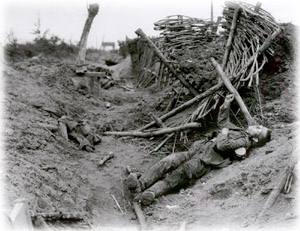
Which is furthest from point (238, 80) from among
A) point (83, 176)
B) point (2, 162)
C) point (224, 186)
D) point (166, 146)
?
point (2, 162)

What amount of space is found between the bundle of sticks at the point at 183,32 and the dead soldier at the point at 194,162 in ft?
11.6

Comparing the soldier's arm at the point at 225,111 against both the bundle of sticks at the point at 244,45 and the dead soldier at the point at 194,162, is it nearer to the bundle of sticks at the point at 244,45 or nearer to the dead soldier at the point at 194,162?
the bundle of sticks at the point at 244,45

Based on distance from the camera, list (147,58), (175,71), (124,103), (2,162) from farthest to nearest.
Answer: (147,58), (124,103), (175,71), (2,162)

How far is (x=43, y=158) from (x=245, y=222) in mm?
2986

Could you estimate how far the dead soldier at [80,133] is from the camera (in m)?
7.55

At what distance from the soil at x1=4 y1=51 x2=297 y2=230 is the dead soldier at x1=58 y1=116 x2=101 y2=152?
14 cm

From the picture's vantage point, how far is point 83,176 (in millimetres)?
6285

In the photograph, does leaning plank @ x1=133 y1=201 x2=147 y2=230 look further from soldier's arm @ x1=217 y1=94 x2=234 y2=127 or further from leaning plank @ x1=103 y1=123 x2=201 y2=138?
soldier's arm @ x1=217 y1=94 x2=234 y2=127

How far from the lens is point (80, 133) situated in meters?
7.95

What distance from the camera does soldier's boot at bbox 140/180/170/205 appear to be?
225 inches

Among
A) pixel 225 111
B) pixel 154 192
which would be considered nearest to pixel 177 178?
pixel 154 192

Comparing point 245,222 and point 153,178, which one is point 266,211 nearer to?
point 245,222

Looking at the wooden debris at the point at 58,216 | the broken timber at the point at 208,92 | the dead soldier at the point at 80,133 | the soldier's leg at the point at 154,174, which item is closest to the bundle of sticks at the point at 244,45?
the broken timber at the point at 208,92

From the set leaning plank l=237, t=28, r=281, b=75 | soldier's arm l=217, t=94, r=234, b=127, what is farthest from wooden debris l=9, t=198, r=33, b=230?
leaning plank l=237, t=28, r=281, b=75
